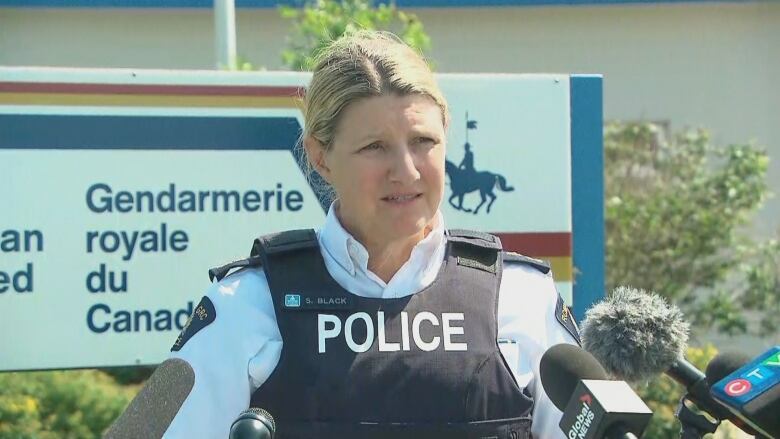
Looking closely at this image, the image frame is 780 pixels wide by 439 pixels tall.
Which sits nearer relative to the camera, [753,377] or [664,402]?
[753,377]

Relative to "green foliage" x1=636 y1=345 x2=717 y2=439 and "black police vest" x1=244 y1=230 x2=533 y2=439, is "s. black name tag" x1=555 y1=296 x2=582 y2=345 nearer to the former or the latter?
"black police vest" x1=244 y1=230 x2=533 y2=439

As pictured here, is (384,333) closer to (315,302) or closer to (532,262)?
(315,302)

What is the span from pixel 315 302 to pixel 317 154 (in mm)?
315

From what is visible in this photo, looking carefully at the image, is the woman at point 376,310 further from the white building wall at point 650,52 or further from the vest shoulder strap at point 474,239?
the white building wall at point 650,52

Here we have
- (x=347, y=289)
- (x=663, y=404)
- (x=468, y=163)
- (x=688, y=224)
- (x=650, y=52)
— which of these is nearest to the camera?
(x=347, y=289)

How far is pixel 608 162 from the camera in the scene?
9414mm

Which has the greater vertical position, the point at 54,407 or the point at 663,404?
the point at 54,407

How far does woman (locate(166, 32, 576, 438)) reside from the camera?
6.57 ft

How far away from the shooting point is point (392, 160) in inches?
80.8

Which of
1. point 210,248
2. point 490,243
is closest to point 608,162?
point 210,248

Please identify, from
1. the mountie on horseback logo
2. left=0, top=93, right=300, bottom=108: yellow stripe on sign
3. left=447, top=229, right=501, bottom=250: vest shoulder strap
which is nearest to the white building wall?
the mountie on horseback logo

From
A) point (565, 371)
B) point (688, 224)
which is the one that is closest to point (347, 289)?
point (565, 371)

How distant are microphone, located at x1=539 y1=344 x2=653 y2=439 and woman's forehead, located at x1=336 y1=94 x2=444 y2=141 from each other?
0.63 meters

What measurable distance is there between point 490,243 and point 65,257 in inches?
97.4
